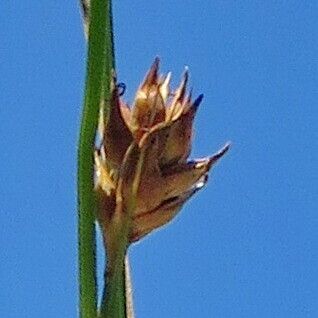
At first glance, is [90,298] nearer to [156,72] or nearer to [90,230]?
[90,230]

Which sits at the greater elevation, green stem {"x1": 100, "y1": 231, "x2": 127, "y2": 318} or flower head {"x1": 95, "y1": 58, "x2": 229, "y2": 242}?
flower head {"x1": 95, "y1": 58, "x2": 229, "y2": 242}

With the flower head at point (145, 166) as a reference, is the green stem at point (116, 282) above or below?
below

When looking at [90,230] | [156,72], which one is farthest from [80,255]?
[156,72]
